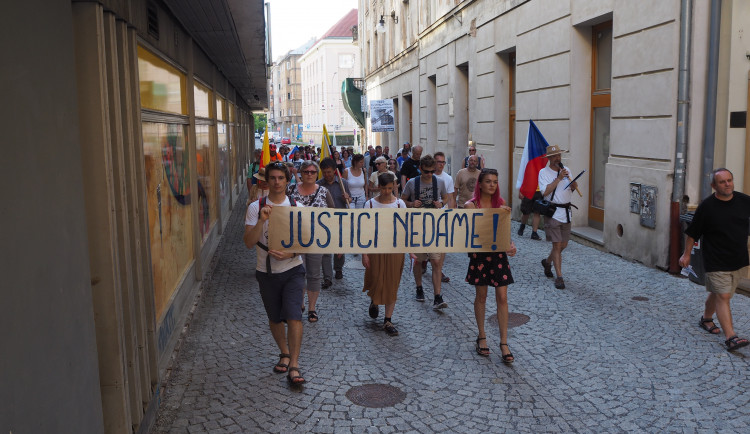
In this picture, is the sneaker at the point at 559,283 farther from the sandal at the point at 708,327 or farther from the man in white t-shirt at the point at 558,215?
the sandal at the point at 708,327

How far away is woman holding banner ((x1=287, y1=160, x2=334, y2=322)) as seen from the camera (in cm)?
709

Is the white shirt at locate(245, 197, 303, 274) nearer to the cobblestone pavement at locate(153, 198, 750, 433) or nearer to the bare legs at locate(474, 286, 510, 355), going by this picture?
the cobblestone pavement at locate(153, 198, 750, 433)

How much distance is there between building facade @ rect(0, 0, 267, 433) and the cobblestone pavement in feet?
1.93

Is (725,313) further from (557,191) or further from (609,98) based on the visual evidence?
(609,98)

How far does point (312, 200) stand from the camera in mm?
7125

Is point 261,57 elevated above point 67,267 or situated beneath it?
elevated above

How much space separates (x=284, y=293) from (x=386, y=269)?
5.14 ft

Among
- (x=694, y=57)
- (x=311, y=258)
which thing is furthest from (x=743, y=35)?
(x=311, y=258)

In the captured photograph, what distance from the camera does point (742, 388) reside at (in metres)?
5.23

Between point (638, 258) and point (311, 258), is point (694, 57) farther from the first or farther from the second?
point (311, 258)

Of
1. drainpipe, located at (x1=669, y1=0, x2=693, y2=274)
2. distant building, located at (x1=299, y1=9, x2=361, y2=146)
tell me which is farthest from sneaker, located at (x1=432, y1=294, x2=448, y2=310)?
distant building, located at (x1=299, y1=9, x2=361, y2=146)

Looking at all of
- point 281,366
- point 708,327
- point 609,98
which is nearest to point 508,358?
point 281,366

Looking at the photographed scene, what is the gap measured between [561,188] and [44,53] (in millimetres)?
7042

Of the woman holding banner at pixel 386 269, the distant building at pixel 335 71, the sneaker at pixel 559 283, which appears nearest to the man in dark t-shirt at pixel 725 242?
the sneaker at pixel 559 283
